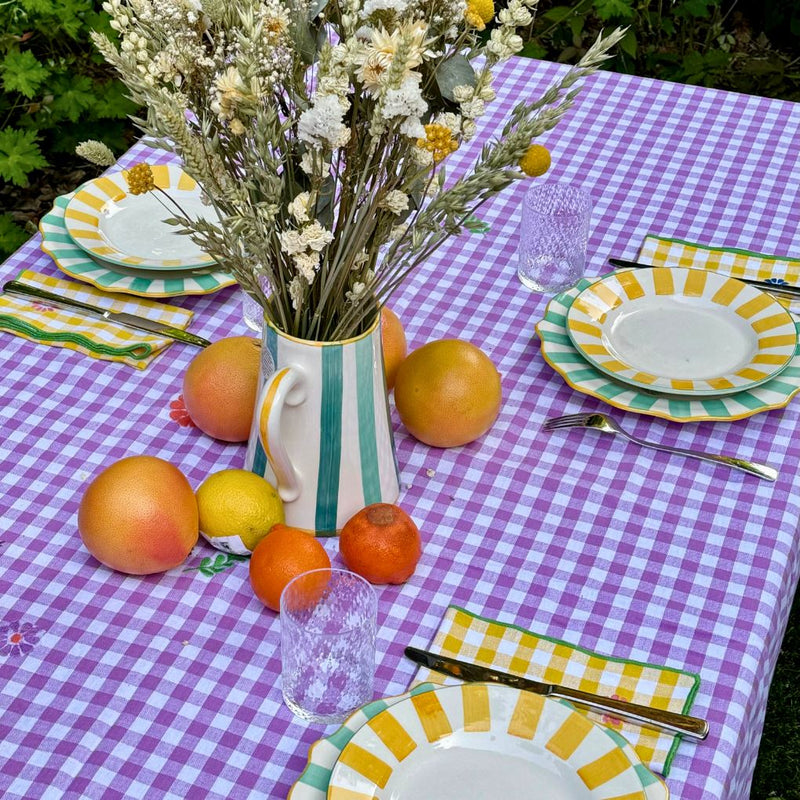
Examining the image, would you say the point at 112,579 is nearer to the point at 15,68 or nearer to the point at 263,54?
the point at 263,54

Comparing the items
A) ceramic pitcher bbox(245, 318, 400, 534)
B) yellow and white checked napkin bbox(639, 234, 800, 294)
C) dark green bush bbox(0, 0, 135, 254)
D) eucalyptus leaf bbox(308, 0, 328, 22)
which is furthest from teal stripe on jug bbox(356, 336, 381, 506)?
dark green bush bbox(0, 0, 135, 254)

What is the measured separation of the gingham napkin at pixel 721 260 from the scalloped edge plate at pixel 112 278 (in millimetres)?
634

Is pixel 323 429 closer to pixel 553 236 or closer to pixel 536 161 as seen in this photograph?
pixel 536 161

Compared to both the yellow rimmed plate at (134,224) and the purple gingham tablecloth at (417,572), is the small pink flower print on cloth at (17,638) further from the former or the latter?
the yellow rimmed plate at (134,224)

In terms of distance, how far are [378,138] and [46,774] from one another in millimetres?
636

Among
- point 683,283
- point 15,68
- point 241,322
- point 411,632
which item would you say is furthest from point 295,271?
point 15,68

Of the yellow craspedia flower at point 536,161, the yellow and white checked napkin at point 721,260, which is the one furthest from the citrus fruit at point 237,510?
the yellow and white checked napkin at point 721,260

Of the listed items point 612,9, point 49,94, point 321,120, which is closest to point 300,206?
point 321,120

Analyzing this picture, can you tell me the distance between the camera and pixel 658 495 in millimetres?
1367

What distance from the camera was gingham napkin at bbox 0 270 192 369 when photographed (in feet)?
5.07

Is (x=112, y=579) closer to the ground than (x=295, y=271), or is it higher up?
closer to the ground

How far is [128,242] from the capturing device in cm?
169

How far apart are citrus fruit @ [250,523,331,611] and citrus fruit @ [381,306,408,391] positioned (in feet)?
1.02

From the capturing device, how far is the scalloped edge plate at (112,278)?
1616 mm
